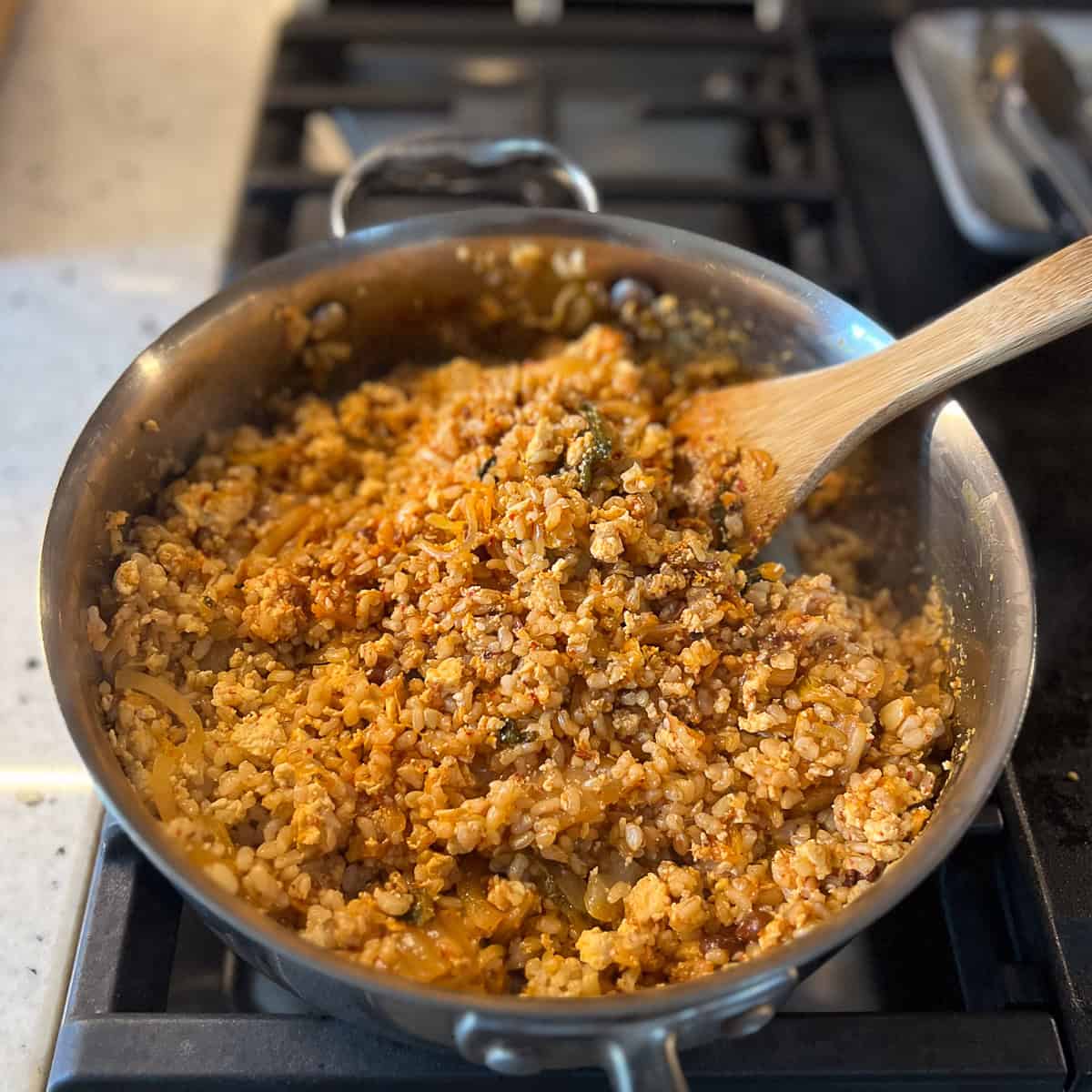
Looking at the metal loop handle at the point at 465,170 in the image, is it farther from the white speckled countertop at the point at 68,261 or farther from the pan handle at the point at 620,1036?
the pan handle at the point at 620,1036

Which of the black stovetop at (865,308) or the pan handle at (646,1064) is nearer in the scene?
the pan handle at (646,1064)

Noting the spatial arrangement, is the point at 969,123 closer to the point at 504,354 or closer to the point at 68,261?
the point at 504,354

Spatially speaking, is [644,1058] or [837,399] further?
[837,399]

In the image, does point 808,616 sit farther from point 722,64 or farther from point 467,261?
point 722,64

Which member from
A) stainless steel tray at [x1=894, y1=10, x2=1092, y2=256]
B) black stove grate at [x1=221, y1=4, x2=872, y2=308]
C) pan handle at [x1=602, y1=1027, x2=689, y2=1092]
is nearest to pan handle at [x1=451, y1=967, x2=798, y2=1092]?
pan handle at [x1=602, y1=1027, x2=689, y2=1092]

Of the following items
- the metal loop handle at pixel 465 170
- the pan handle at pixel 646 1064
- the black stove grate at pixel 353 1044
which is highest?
the metal loop handle at pixel 465 170

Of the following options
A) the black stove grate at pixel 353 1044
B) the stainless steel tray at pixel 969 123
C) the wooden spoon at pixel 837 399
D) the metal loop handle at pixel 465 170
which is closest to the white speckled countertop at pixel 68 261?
the black stove grate at pixel 353 1044

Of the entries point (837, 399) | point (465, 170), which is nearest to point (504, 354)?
point (465, 170)
